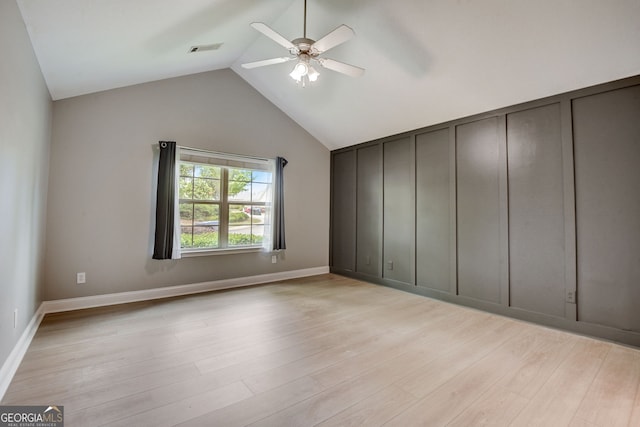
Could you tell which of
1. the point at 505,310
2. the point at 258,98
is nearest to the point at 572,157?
the point at 505,310

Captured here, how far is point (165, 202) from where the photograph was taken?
3842mm

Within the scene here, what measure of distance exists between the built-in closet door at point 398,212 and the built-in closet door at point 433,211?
0.47 ft

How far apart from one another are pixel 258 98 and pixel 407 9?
2853mm

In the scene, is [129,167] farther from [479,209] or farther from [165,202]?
[479,209]

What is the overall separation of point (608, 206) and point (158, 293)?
17.2ft

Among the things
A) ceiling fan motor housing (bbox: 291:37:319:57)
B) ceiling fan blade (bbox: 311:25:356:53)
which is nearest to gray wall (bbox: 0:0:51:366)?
ceiling fan motor housing (bbox: 291:37:319:57)

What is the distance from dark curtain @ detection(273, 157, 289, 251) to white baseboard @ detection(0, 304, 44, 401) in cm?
292

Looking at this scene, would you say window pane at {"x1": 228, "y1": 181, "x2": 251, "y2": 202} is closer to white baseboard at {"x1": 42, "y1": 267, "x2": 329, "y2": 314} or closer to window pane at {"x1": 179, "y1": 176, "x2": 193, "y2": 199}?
window pane at {"x1": 179, "y1": 176, "x2": 193, "y2": 199}

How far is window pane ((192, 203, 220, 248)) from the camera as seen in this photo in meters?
4.29

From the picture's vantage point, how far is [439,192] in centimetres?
409

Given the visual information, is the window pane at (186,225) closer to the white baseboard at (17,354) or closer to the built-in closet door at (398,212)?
the white baseboard at (17,354)

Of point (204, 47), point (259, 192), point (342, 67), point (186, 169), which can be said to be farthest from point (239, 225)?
point (342, 67)

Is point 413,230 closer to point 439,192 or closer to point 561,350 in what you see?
point 439,192

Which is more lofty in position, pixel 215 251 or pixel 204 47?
pixel 204 47
